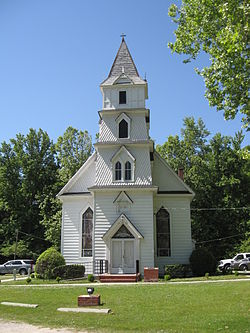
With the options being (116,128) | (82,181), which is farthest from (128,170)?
(82,181)

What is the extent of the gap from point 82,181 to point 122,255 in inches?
272

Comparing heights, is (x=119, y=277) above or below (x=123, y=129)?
below

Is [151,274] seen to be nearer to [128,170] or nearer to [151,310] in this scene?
[128,170]

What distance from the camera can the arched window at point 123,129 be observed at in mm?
27391

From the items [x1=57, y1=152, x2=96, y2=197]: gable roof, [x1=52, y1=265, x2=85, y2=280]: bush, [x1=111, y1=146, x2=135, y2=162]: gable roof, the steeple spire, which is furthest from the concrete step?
the steeple spire

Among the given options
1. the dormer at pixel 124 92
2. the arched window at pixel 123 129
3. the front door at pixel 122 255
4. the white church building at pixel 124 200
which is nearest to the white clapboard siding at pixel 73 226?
the white church building at pixel 124 200

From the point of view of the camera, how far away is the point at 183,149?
49.7 m

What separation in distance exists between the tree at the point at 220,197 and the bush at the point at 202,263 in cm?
1570

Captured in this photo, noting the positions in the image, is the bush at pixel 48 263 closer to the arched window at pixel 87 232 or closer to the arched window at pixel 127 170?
the arched window at pixel 87 232

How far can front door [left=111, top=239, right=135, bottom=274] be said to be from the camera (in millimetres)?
24453

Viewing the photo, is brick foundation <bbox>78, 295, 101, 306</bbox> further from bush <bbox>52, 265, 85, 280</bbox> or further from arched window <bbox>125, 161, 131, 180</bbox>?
arched window <bbox>125, 161, 131, 180</bbox>

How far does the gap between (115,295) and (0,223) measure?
1562 inches

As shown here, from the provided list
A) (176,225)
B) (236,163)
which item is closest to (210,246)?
(236,163)

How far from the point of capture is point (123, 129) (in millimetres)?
27500
